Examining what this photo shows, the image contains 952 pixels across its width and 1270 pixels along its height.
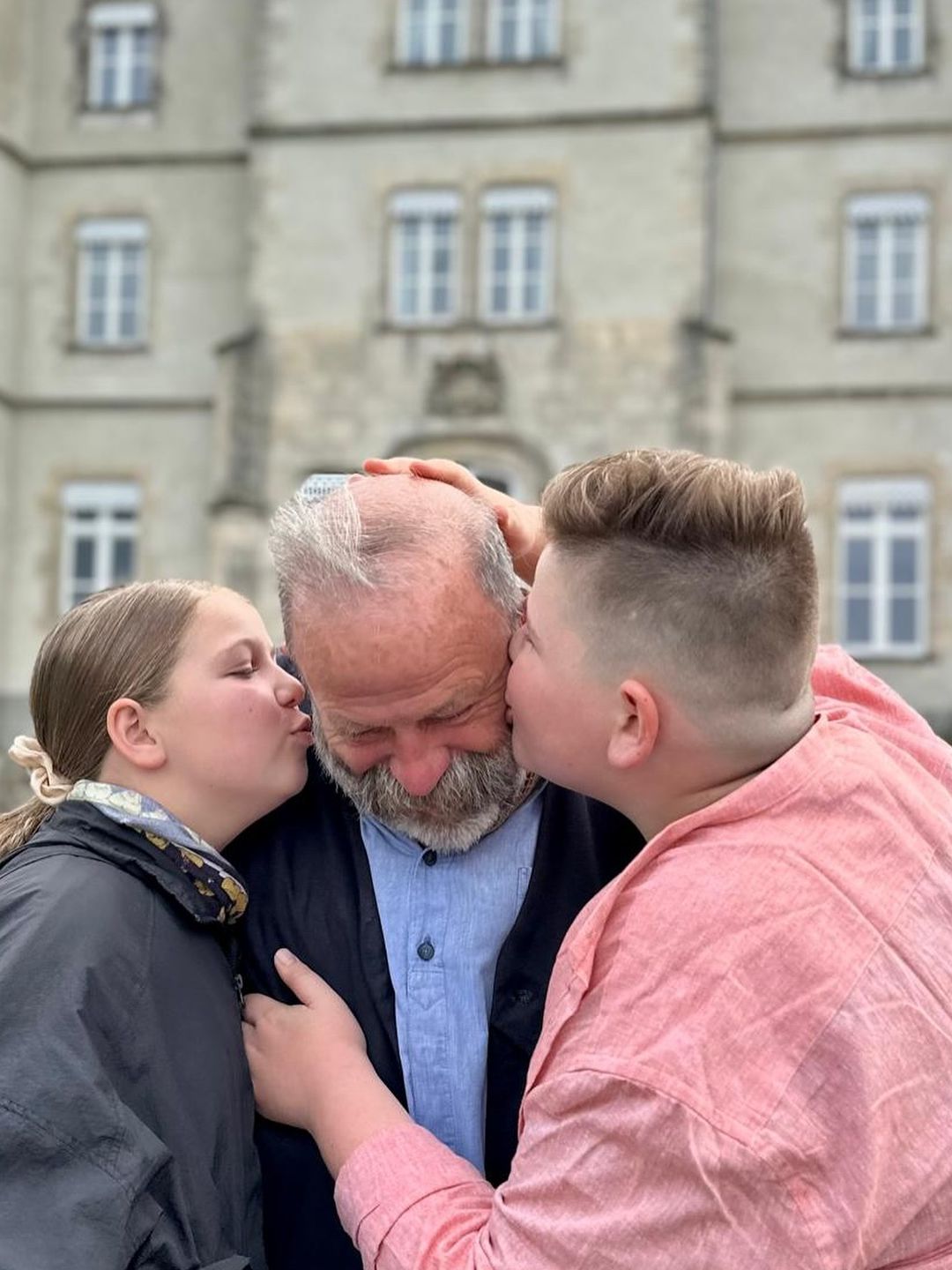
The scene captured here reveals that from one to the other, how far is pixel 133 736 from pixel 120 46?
1853cm

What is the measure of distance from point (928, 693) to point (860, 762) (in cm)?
1517

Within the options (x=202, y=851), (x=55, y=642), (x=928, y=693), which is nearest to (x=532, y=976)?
(x=202, y=851)

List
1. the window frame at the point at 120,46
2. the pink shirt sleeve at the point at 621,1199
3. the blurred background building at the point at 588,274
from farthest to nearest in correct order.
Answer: the window frame at the point at 120,46
the blurred background building at the point at 588,274
the pink shirt sleeve at the point at 621,1199

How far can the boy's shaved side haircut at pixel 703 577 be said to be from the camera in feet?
5.92

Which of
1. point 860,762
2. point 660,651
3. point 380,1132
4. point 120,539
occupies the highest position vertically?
point 120,539

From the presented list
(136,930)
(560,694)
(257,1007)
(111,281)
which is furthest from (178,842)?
(111,281)

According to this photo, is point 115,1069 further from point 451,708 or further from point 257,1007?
point 451,708

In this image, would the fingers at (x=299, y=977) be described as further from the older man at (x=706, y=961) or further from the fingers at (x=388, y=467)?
the fingers at (x=388, y=467)

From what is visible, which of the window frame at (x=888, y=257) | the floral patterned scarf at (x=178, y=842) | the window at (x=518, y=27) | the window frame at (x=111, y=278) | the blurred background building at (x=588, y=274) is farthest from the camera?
the window frame at (x=111, y=278)

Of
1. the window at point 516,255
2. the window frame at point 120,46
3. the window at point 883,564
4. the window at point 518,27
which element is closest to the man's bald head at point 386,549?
the window at point 883,564

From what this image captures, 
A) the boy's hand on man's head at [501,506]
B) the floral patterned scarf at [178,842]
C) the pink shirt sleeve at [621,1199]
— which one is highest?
the boy's hand on man's head at [501,506]

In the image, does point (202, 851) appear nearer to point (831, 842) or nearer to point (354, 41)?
point (831, 842)

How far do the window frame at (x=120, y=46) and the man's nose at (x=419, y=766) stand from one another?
18.2 metres

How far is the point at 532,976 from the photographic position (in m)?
2.12
